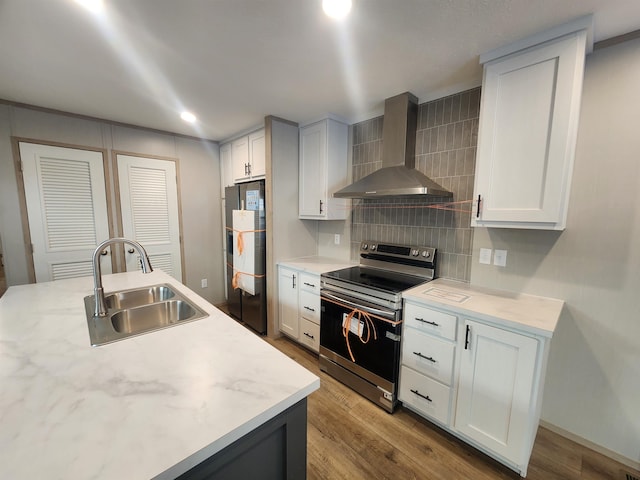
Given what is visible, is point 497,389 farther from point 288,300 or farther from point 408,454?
point 288,300

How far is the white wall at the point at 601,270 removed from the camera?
4.72ft

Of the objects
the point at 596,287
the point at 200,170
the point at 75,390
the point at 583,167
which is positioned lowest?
the point at 75,390

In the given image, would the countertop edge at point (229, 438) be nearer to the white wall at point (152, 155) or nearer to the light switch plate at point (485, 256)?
the light switch plate at point (485, 256)

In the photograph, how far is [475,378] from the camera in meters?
1.50

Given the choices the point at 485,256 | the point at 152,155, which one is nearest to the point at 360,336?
the point at 485,256

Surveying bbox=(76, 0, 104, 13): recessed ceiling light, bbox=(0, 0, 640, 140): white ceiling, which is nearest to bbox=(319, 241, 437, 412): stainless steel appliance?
bbox=(0, 0, 640, 140): white ceiling

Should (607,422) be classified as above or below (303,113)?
below

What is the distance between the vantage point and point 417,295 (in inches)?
67.9

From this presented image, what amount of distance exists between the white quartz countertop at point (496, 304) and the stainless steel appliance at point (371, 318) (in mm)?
178

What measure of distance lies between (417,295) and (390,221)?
3.02 ft

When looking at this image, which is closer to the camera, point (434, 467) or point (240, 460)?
point (240, 460)

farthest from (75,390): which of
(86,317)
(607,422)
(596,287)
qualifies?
(607,422)

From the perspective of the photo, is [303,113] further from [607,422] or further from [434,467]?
[607,422]

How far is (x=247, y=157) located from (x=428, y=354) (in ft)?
8.88
